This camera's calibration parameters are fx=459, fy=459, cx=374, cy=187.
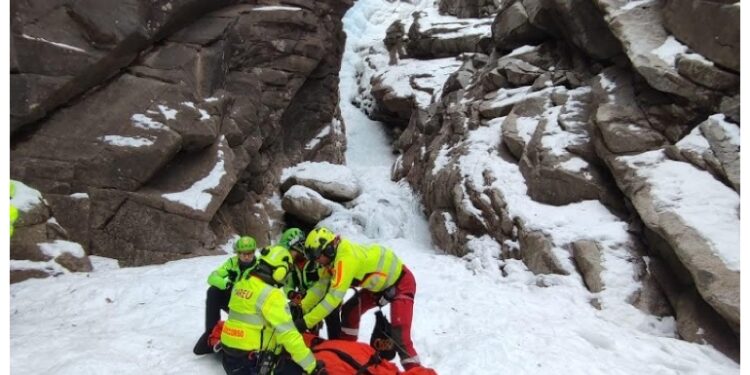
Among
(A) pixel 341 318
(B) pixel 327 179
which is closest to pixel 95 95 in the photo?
(B) pixel 327 179

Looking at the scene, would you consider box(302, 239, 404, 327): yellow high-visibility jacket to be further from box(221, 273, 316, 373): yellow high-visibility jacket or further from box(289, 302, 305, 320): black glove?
box(221, 273, 316, 373): yellow high-visibility jacket

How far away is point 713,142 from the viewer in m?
7.92

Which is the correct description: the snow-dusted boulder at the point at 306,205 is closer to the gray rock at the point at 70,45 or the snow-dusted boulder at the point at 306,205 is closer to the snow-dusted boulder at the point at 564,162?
the gray rock at the point at 70,45

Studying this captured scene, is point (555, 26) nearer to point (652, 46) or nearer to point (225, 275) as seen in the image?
point (652, 46)

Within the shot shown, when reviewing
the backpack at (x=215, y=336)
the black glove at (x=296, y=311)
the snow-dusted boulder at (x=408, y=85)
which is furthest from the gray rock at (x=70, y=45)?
the snow-dusted boulder at (x=408, y=85)

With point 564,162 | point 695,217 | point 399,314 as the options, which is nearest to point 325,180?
point 564,162

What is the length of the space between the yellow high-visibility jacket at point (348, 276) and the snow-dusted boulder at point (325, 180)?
43.2 feet

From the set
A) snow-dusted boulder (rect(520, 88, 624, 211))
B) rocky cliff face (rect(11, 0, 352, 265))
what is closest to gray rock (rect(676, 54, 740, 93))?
snow-dusted boulder (rect(520, 88, 624, 211))

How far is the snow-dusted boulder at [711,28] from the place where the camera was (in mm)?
8078

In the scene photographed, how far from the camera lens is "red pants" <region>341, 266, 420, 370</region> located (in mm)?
4691

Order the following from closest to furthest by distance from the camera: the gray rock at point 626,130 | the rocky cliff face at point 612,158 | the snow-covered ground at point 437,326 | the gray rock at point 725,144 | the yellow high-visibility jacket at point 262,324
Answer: the yellow high-visibility jacket at point 262,324 → the snow-covered ground at point 437,326 → the rocky cliff face at point 612,158 → the gray rock at point 725,144 → the gray rock at point 626,130

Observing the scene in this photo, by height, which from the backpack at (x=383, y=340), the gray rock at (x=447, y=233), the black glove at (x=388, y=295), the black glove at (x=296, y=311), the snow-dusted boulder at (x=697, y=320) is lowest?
the gray rock at (x=447, y=233)

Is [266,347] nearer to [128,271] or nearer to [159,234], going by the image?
[128,271]

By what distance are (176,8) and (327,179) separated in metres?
8.12
